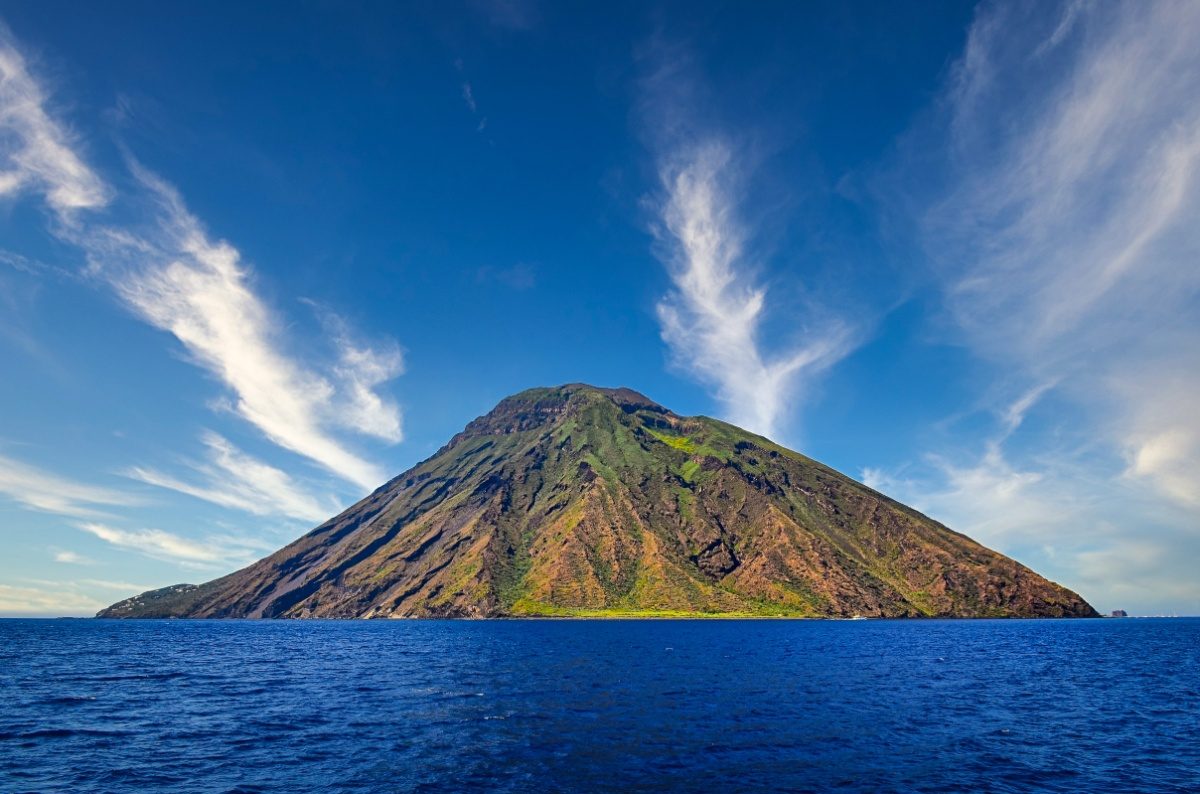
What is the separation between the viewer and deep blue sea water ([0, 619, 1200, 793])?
35.9 meters

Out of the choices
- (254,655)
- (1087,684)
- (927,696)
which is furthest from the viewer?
(254,655)

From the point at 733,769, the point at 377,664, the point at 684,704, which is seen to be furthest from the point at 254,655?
the point at 733,769

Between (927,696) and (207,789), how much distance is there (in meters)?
69.5

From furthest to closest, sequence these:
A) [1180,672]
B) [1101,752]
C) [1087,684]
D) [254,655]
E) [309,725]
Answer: [254,655]
[1180,672]
[1087,684]
[309,725]
[1101,752]

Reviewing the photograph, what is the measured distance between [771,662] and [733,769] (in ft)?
229

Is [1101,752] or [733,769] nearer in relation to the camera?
[733,769]

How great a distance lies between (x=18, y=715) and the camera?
5212cm

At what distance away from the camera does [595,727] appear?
159 feet

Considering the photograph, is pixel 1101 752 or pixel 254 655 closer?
pixel 1101 752

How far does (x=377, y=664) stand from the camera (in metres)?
97.9

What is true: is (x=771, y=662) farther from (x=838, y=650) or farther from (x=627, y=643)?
(x=627, y=643)

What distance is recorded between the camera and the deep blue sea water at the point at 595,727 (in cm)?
3591

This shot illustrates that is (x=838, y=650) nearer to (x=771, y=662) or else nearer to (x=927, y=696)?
(x=771, y=662)

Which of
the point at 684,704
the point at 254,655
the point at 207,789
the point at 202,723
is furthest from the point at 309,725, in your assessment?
the point at 254,655
